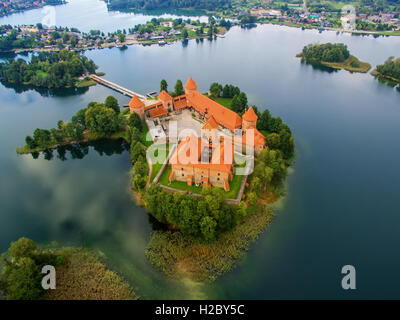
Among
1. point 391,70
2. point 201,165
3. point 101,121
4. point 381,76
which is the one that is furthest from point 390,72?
point 101,121

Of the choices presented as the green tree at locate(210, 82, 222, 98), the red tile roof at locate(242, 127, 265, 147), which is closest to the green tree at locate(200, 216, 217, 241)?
the red tile roof at locate(242, 127, 265, 147)

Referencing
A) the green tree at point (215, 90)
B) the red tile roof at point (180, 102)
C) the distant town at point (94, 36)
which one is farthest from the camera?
the distant town at point (94, 36)

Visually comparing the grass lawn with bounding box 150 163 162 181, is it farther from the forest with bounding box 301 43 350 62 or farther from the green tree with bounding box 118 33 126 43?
the green tree with bounding box 118 33 126 43

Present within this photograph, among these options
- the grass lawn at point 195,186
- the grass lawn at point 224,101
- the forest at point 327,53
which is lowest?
the grass lawn at point 195,186

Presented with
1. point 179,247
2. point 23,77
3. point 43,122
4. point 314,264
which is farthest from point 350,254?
point 23,77

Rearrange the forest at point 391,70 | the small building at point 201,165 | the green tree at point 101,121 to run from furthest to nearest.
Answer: the forest at point 391,70
the green tree at point 101,121
the small building at point 201,165

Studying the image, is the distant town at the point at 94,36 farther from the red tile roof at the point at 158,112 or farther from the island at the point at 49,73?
the red tile roof at the point at 158,112

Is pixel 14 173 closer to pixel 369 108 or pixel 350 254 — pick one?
pixel 350 254

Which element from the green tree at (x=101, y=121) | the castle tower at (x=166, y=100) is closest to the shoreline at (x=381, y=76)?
the castle tower at (x=166, y=100)
